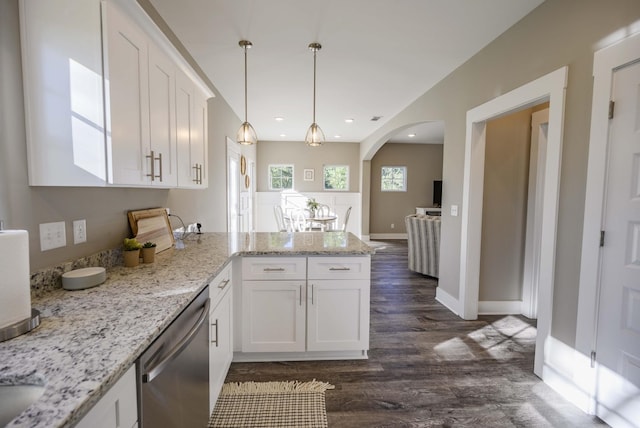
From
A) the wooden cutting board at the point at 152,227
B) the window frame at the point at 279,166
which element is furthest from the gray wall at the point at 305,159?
the wooden cutting board at the point at 152,227

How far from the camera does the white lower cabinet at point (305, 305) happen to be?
218cm

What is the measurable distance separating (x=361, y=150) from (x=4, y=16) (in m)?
7.42

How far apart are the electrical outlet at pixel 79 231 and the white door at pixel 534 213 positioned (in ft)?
12.2

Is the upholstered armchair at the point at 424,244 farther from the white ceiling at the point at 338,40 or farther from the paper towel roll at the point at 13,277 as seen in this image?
the paper towel roll at the point at 13,277

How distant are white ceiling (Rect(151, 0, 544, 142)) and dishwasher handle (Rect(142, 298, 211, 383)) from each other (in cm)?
219

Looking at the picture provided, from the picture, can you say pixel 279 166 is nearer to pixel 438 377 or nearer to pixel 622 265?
pixel 438 377

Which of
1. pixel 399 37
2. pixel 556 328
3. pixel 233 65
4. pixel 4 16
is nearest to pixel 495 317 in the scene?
pixel 556 328

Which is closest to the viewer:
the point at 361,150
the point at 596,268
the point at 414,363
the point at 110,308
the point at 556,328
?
the point at 110,308

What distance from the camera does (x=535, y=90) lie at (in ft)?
7.08

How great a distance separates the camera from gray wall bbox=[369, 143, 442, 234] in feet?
27.9

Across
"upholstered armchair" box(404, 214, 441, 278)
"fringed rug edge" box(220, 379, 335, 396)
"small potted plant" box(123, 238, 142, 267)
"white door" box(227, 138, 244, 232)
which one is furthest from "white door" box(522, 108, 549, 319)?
"white door" box(227, 138, 244, 232)

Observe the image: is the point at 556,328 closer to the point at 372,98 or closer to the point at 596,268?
the point at 596,268

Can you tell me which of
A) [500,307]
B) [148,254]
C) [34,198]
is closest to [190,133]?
[148,254]

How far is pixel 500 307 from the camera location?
324 cm
